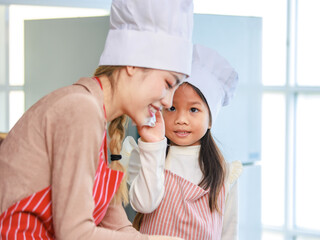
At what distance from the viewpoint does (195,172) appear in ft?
5.06

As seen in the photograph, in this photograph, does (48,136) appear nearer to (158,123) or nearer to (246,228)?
(158,123)

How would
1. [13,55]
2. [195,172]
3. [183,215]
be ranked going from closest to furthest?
[183,215], [195,172], [13,55]

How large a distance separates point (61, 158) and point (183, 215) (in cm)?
68

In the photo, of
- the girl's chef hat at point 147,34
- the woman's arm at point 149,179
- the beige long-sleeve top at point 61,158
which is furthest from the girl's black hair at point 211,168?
the beige long-sleeve top at point 61,158

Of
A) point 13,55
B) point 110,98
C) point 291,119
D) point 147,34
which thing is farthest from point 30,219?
point 291,119

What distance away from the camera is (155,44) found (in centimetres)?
100

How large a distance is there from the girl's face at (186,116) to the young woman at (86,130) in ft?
1.43

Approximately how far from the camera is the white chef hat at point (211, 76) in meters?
1.47

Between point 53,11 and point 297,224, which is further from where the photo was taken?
point 297,224

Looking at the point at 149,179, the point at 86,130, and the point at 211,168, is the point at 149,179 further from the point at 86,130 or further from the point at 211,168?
the point at 86,130

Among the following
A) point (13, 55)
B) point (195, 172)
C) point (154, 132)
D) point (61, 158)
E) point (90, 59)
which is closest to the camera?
point (61, 158)

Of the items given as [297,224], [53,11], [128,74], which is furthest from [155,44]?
[297,224]

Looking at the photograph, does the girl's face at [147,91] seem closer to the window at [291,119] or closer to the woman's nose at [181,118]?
the woman's nose at [181,118]

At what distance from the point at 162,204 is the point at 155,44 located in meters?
0.59
